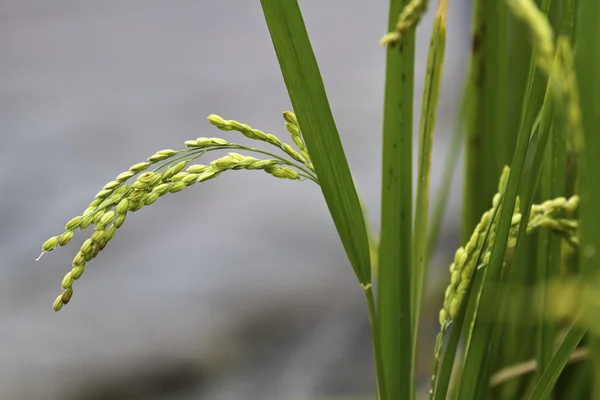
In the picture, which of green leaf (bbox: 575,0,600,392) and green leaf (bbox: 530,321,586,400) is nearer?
green leaf (bbox: 575,0,600,392)

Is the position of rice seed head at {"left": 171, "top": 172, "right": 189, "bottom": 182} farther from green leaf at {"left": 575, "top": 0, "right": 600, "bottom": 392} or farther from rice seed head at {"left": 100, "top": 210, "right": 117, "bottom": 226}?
green leaf at {"left": 575, "top": 0, "right": 600, "bottom": 392}

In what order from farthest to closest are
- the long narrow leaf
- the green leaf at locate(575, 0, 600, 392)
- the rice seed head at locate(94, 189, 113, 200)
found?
the long narrow leaf, the rice seed head at locate(94, 189, 113, 200), the green leaf at locate(575, 0, 600, 392)

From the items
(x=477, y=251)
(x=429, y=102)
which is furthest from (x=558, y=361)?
(x=429, y=102)

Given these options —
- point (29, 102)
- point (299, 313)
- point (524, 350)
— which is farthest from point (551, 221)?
point (29, 102)

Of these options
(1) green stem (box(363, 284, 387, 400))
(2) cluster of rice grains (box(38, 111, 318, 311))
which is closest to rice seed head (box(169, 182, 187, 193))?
(2) cluster of rice grains (box(38, 111, 318, 311))

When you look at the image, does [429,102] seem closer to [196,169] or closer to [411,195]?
[411,195]

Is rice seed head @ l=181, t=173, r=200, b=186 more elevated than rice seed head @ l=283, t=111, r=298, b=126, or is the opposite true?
rice seed head @ l=283, t=111, r=298, b=126

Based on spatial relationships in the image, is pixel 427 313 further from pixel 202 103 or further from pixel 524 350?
pixel 202 103

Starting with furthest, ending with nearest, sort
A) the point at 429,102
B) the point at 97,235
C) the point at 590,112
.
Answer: the point at 429,102 < the point at 97,235 < the point at 590,112
